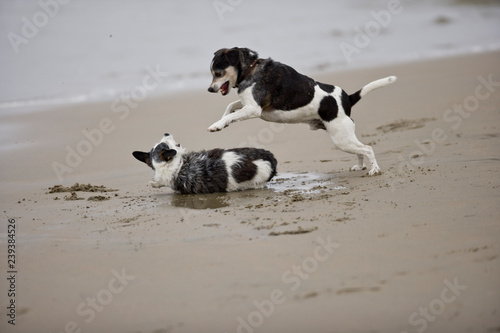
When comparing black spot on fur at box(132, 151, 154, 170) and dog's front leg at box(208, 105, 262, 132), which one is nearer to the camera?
dog's front leg at box(208, 105, 262, 132)

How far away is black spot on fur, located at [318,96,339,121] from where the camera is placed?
6879 millimetres

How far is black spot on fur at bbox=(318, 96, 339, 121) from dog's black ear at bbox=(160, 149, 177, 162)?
69.3 inches

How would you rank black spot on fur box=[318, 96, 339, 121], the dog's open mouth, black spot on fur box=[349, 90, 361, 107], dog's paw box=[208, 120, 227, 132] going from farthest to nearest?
black spot on fur box=[349, 90, 361, 107] → black spot on fur box=[318, 96, 339, 121] → the dog's open mouth → dog's paw box=[208, 120, 227, 132]

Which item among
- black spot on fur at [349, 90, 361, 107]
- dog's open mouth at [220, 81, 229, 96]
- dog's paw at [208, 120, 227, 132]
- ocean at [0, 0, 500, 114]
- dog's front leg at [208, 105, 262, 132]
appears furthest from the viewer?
ocean at [0, 0, 500, 114]

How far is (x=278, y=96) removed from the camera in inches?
268

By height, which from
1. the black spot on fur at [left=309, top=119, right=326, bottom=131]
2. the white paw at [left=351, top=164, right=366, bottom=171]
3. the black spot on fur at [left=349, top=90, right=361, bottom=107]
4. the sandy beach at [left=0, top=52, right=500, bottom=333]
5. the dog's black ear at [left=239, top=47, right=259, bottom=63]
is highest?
the dog's black ear at [left=239, top=47, right=259, bottom=63]

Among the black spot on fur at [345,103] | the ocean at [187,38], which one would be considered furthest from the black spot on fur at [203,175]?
the ocean at [187,38]

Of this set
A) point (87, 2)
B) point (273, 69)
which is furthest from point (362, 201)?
point (87, 2)

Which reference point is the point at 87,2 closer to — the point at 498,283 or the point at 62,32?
the point at 62,32

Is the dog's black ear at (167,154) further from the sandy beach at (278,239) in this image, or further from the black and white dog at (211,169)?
the sandy beach at (278,239)

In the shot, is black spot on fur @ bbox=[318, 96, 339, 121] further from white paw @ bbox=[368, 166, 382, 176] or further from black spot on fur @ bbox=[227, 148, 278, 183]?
black spot on fur @ bbox=[227, 148, 278, 183]

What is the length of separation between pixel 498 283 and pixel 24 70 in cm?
1452

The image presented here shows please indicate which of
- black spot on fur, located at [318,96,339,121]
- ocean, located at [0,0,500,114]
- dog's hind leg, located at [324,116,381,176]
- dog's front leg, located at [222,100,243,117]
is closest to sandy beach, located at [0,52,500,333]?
dog's hind leg, located at [324,116,381,176]

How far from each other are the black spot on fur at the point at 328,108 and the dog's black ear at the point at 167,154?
1759 millimetres
